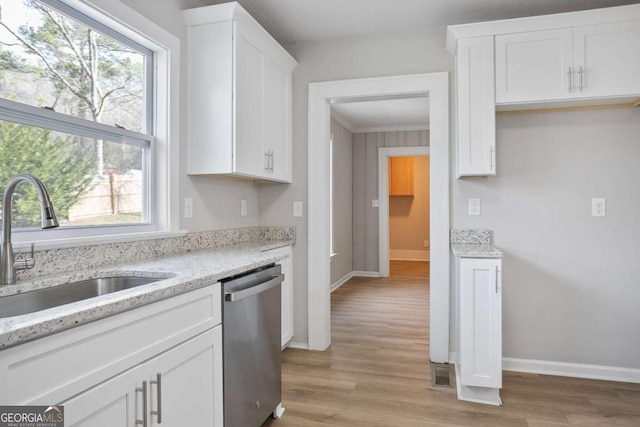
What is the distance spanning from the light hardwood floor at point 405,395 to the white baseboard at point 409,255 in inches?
200

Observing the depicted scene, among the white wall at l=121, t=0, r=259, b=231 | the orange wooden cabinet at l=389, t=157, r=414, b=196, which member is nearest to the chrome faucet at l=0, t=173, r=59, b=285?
the white wall at l=121, t=0, r=259, b=231

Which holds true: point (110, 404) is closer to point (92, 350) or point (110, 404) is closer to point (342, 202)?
point (92, 350)

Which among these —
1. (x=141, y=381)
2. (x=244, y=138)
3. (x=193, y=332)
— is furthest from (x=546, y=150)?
(x=141, y=381)

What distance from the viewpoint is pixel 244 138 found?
250cm

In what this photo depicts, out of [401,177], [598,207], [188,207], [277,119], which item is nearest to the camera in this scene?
[188,207]

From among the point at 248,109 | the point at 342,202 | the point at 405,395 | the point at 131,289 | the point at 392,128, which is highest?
the point at 392,128

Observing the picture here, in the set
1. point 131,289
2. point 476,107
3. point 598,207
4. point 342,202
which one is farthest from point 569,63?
point 342,202

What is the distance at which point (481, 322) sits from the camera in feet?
7.72

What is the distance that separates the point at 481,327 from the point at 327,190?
1562 mm

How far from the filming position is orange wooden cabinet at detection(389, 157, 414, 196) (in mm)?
8242

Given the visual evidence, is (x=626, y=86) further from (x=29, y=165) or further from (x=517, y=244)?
(x=29, y=165)

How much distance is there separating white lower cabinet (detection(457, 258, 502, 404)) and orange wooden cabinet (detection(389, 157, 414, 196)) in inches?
235

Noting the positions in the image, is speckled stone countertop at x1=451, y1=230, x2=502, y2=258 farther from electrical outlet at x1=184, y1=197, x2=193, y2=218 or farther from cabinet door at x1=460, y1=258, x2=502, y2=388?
electrical outlet at x1=184, y1=197, x2=193, y2=218

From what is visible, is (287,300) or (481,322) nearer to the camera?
(481,322)
